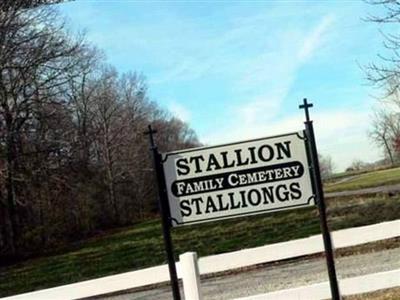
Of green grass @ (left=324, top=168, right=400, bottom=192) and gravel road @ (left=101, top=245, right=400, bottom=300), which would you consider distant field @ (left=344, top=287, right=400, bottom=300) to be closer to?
gravel road @ (left=101, top=245, right=400, bottom=300)

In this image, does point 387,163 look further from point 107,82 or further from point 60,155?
point 60,155

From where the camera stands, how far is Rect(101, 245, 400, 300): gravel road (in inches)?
436

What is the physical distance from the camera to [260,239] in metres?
19.7

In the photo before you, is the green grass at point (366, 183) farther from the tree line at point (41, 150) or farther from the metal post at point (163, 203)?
the metal post at point (163, 203)

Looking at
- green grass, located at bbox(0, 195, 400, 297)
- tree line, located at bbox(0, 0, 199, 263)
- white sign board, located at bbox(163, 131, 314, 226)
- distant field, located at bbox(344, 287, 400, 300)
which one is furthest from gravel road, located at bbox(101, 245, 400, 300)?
tree line, located at bbox(0, 0, 199, 263)

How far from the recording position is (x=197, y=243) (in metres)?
20.8

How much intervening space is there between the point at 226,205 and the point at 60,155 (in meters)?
27.5

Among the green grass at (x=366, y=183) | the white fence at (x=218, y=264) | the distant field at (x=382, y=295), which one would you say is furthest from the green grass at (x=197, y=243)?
Result: the green grass at (x=366, y=183)

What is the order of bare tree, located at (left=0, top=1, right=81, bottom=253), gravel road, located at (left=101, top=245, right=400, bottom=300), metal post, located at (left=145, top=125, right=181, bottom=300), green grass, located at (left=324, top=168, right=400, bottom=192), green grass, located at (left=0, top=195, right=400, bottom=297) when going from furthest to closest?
green grass, located at (left=324, top=168, right=400, bottom=192) < bare tree, located at (left=0, top=1, right=81, bottom=253) < green grass, located at (left=0, top=195, right=400, bottom=297) < gravel road, located at (left=101, top=245, right=400, bottom=300) < metal post, located at (left=145, top=125, right=181, bottom=300)

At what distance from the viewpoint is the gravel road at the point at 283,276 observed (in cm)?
1109

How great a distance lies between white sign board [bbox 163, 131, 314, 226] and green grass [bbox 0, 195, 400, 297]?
12.9 meters

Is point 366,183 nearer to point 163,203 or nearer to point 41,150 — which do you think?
point 41,150

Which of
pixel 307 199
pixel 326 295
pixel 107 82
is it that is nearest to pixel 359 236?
pixel 326 295

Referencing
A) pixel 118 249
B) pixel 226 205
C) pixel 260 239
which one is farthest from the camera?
pixel 118 249
